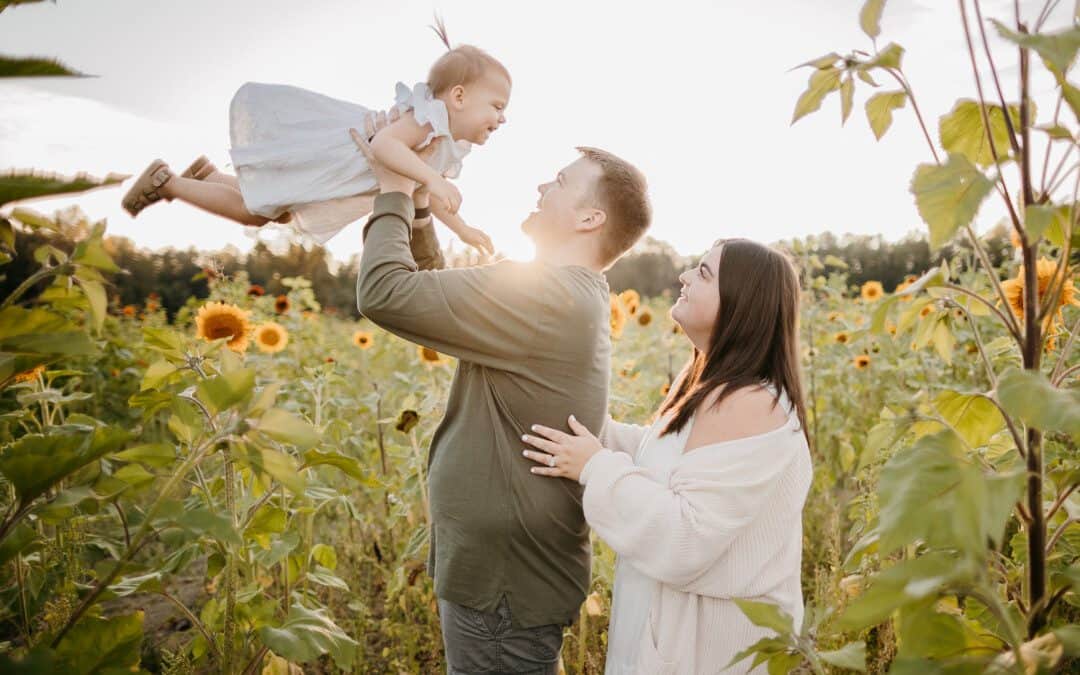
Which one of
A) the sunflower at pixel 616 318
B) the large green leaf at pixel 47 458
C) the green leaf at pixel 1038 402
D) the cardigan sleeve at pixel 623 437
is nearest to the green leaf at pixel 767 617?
the green leaf at pixel 1038 402

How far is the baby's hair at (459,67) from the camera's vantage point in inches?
105

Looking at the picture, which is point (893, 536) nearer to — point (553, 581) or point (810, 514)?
point (553, 581)

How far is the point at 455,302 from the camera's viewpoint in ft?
5.78

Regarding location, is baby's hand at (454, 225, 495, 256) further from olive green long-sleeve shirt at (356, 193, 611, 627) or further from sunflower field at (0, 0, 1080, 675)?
sunflower field at (0, 0, 1080, 675)

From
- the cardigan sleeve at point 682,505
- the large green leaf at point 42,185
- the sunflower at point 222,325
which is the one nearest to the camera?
the large green leaf at point 42,185

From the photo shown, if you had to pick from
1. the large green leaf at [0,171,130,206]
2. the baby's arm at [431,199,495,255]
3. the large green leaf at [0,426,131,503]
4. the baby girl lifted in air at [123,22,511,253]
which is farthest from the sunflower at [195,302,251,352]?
the large green leaf at [0,171,130,206]

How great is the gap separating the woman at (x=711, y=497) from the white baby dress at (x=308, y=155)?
48.1 inches

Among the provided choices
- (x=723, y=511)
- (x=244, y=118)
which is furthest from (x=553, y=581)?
(x=244, y=118)

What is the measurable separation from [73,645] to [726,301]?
168 cm

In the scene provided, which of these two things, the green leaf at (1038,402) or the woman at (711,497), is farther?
the woman at (711,497)

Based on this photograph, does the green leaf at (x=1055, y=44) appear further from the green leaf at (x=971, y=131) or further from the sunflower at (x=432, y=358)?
the sunflower at (x=432, y=358)

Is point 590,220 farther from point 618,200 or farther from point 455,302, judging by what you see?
point 455,302

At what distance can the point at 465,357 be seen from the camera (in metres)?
1.81

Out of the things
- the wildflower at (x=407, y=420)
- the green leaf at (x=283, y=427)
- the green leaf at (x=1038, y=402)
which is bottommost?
the wildflower at (x=407, y=420)
